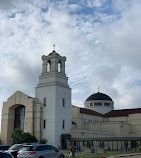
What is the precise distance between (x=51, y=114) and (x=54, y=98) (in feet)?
11.3

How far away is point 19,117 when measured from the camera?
195 feet

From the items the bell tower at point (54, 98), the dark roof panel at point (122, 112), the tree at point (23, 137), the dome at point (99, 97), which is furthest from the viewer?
the dome at point (99, 97)

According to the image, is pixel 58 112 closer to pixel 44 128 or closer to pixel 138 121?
pixel 44 128

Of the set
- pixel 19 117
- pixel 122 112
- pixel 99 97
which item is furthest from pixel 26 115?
pixel 122 112

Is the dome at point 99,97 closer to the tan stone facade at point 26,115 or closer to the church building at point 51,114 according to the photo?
the church building at point 51,114

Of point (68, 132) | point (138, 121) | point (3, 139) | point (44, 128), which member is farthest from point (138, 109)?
point (3, 139)

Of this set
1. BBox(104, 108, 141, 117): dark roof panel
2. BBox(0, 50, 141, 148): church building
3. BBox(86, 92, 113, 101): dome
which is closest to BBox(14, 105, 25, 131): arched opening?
BBox(0, 50, 141, 148): church building

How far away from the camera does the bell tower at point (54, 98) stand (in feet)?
176

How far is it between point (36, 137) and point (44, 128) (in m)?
2.47

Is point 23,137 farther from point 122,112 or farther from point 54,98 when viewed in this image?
point 122,112

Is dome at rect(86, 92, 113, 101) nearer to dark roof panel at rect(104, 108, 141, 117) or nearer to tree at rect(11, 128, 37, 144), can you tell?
dark roof panel at rect(104, 108, 141, 117)

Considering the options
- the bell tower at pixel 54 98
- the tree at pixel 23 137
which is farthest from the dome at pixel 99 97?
the tree at pixel 23 137

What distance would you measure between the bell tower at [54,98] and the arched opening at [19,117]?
200 inches

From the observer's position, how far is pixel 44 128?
5438 cm
